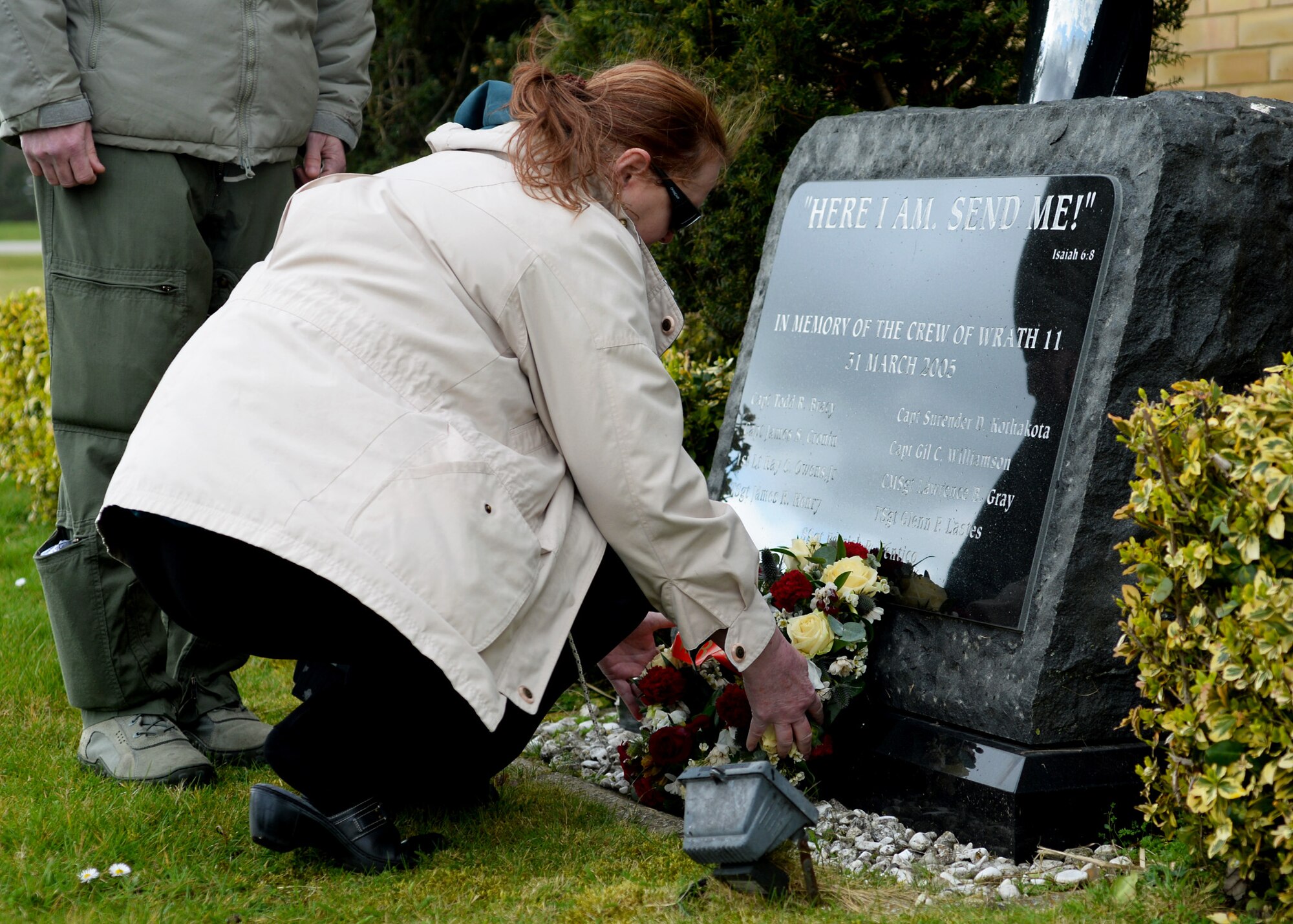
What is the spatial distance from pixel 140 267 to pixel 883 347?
162 centimetres

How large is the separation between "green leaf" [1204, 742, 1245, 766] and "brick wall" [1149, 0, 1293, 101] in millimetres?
4403

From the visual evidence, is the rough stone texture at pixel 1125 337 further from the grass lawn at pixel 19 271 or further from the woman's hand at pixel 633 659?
the grass lawn at pixel 19 271

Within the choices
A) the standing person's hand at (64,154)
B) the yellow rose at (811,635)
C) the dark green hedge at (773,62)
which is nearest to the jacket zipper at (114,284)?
the standing person's hand at (64,154)

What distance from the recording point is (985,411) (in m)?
2.76

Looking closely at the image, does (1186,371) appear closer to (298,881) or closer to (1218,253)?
(1218,253)

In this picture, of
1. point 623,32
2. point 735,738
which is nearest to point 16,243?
point 623,32

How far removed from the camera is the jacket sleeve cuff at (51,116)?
263cm

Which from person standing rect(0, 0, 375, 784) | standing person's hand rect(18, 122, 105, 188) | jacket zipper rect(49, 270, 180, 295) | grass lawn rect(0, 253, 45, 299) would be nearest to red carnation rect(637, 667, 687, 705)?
person standing rect(0, 0, 375, 784)

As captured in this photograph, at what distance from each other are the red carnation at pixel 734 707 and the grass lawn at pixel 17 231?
3399 cm

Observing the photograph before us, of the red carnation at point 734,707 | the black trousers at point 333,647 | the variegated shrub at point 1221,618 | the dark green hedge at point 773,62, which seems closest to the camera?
the variegated shrub at point 1221,618

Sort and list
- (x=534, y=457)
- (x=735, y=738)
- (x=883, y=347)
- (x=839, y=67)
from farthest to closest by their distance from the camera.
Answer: (x=839, y=67) < (x=883, y=347) < (x=735, y=738) < (x=534, y=457)

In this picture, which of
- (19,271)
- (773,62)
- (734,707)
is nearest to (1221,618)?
(734,707)

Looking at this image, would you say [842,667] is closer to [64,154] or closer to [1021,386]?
[1021,386]

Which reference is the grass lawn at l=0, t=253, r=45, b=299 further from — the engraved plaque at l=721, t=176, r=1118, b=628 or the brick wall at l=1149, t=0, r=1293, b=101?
the engraved plaque at l=721, t=176, r=1118, b=628
